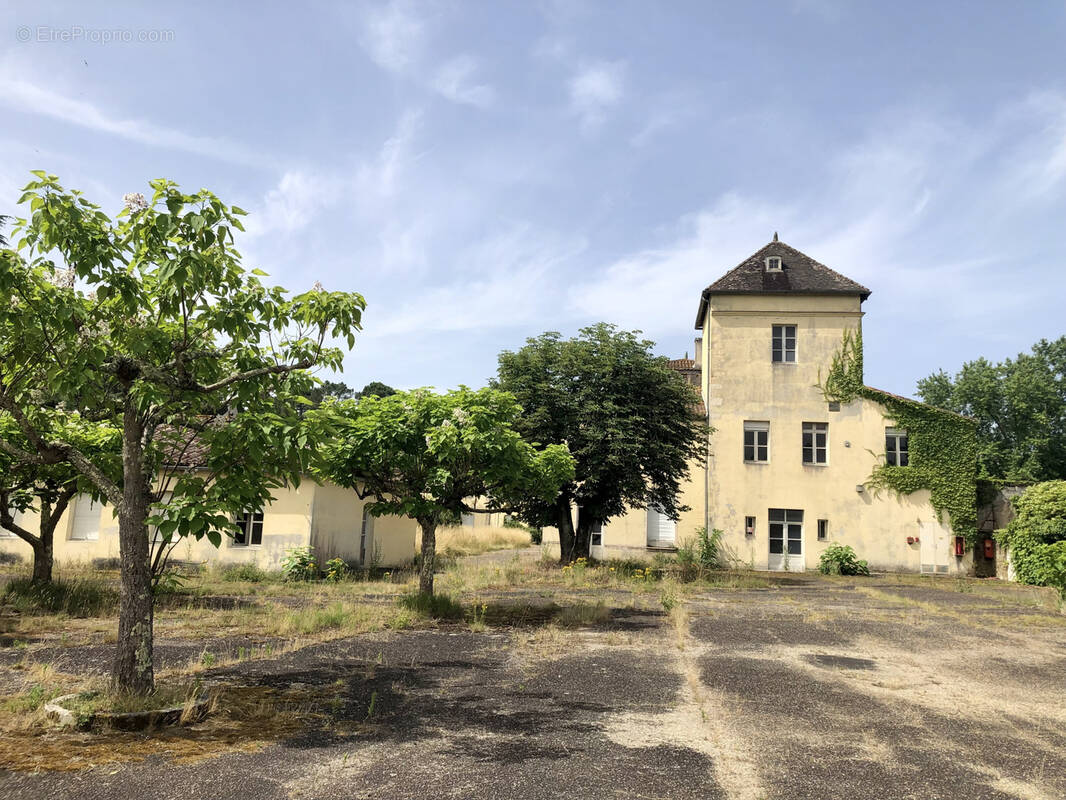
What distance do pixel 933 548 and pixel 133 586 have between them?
28.7 metres

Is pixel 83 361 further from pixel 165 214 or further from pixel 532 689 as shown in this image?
pixel 532 689

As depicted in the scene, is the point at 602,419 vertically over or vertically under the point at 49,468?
over

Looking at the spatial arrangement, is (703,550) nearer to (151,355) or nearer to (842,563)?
(842,563)

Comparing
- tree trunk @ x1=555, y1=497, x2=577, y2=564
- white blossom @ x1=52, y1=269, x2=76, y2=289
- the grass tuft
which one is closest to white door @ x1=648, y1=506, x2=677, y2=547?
tree trunk @ x1=555, y1=497, x2=577, y2=564

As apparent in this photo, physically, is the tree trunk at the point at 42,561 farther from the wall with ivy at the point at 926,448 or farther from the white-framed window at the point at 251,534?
the wall with ivy at the point at 926,448

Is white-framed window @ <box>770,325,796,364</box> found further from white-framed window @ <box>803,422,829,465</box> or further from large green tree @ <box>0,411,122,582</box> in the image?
large green tree @ <box>0,411,122,582</box>

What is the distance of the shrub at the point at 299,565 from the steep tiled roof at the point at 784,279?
18.6m

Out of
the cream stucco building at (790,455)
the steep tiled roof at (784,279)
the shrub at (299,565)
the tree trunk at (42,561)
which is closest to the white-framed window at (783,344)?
the cream stucco building at (790,455)

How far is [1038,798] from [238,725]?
19.8 feet

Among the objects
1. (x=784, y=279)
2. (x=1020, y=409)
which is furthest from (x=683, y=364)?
(x=1020, y=409)

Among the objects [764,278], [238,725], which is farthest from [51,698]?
[764,278]

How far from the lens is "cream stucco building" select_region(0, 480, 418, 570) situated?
20.0 meters

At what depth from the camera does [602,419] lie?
2291 cm

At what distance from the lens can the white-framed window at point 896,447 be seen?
28.6 meters
